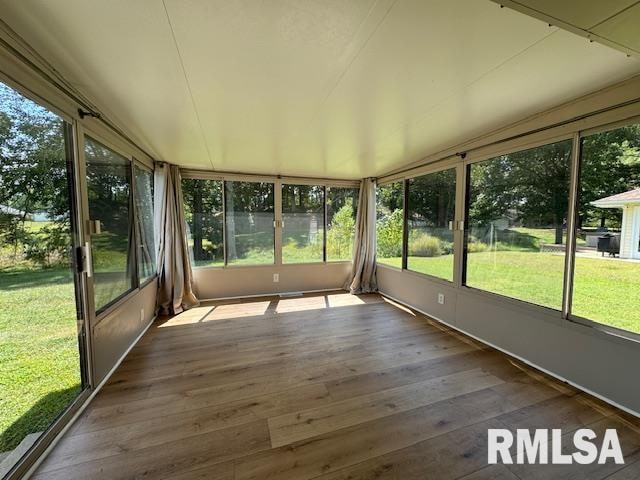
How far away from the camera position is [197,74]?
4.86 feet

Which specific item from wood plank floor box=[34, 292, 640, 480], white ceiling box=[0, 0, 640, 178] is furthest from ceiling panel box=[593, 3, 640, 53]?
wood plank floor box=[34, 292, 640, 480]

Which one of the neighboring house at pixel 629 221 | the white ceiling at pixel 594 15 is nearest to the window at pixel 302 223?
the neighboring house at pixel 629 221

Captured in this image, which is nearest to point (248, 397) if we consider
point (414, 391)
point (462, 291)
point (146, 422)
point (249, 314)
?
point (146, 422)

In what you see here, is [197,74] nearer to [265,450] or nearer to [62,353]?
[62,353]

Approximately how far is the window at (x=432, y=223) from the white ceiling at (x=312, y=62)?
1013 millimetres

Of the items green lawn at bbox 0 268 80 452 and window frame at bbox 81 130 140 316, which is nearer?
green lawn at bbox 0 268 80 452

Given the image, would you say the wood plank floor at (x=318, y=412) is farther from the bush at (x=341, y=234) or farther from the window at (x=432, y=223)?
the bush at (x=341, y=234)

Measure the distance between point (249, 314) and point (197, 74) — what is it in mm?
2955

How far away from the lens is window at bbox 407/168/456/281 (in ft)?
10.7

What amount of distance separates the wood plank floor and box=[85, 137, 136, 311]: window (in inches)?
29.2

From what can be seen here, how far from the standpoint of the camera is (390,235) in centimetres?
457

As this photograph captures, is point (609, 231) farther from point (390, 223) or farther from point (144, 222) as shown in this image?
point (144, 222)

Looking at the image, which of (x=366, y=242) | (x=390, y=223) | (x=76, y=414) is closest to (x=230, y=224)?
(x=366, y=242)

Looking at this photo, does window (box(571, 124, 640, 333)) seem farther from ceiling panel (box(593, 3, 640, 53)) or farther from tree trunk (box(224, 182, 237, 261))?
tree trunk (box(224, 182, 237, 261))
